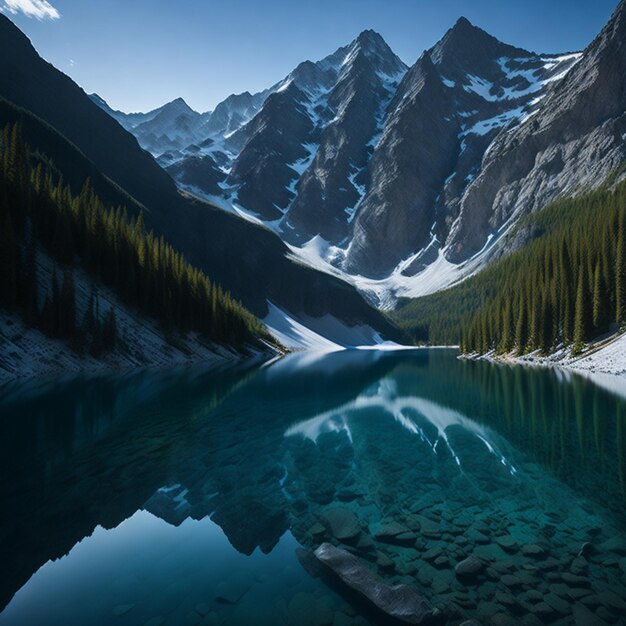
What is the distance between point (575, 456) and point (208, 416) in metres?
19.7

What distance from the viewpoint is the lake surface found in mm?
7461

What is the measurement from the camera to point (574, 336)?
58.6 metres

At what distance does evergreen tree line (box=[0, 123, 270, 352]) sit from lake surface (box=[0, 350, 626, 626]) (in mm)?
22285

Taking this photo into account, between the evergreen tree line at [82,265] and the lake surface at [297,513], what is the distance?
22.3m

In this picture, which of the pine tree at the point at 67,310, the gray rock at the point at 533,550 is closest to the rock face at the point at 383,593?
the gray rock at the point at 533,550

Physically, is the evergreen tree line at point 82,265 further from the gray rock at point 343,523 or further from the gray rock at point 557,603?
the gray rock at point 557,603

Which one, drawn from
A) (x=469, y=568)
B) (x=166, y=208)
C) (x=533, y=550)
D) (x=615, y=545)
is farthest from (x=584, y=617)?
(x=166, y=208)

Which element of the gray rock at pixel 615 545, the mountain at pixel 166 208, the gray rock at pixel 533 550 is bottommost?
the gray rock at pixel 533 550

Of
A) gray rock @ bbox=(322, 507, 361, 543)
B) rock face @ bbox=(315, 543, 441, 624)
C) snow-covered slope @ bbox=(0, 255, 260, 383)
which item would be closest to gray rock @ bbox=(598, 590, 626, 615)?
rock face @ bbox=(315, 543, 441, 624)

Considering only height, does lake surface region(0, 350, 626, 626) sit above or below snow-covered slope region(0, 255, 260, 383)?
below

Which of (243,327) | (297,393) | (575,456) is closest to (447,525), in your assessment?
(575,456)

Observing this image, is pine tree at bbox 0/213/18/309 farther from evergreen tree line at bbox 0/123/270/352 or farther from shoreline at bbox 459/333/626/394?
→ shoreline at bbox 459/333/626/394

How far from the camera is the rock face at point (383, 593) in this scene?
697cm

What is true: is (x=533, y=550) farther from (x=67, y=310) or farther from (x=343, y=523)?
(x=67, y=310)
